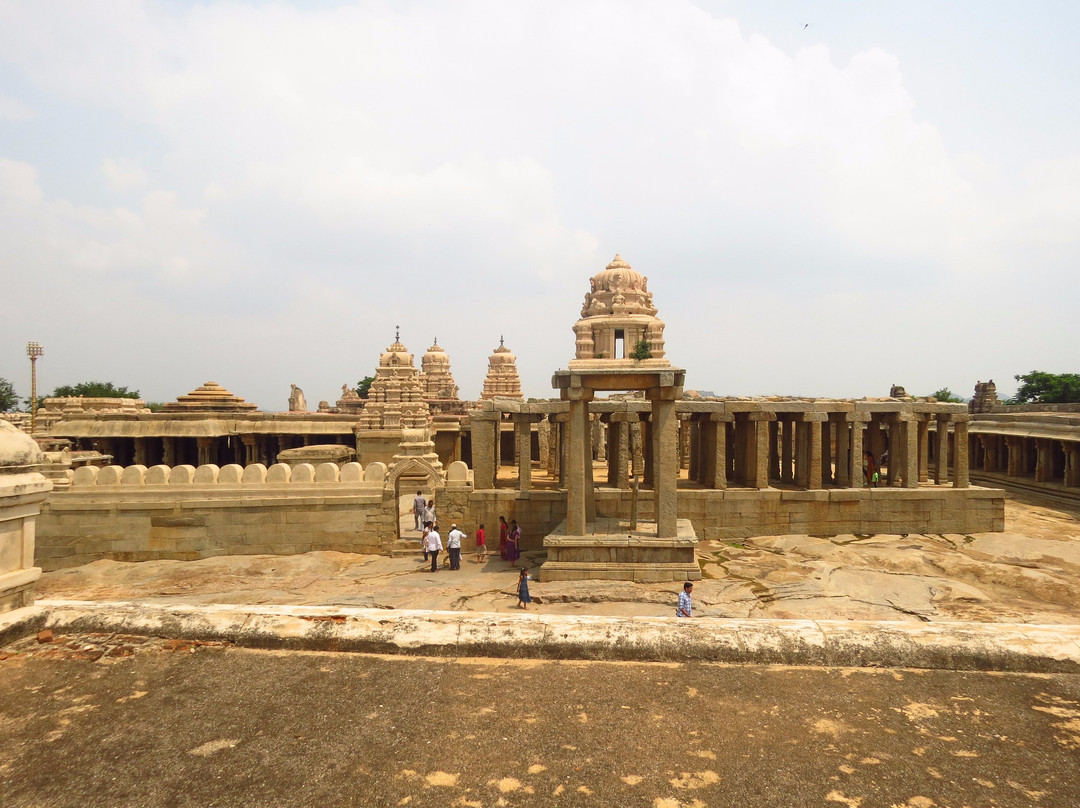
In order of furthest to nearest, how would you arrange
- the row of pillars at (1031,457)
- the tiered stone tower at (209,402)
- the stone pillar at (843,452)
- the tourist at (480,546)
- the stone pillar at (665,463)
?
the tiered stone tower at (209,402) < the row of pillars at (1031,457) < the stone pillar at (843,452) < the tourist at (480,546) < the stone pillar at (665,463)

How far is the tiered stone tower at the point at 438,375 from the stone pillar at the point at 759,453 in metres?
38.0

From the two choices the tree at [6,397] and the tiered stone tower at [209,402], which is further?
the tree at [6,397]

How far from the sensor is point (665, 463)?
14414 millimetres

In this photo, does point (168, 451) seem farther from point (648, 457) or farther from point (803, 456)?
point (803, 456)

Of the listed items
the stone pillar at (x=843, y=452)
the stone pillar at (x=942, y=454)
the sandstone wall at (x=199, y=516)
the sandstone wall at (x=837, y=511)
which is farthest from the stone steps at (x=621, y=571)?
the stone pillar at (x=942, y=454)

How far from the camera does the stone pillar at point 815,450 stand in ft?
61.7

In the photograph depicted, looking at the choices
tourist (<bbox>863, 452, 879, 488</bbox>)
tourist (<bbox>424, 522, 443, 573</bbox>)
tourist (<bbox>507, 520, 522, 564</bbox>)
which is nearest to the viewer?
tourist (<bbox>424, 522, 443, 573</bbox>)

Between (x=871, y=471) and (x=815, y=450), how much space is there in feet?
12.7

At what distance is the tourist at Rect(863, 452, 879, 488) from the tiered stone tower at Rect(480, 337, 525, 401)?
31145 millimetres

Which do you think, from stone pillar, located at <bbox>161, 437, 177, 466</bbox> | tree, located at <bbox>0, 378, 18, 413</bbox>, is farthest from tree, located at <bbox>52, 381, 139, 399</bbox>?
stone pillar, located at <bbox>161, 437, 177, 466</bbox>

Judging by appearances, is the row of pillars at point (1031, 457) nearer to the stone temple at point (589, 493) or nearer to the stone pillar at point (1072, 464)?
the stone pillar at point (1072, 464)

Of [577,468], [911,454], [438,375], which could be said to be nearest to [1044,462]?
[911,454]

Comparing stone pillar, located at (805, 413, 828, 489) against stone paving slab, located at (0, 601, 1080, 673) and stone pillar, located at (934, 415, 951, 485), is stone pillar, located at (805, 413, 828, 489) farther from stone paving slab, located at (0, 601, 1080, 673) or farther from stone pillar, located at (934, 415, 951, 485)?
stone paving slab, located at (0, 601, 1080, 673)

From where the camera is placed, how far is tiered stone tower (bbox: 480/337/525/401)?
174 feet
